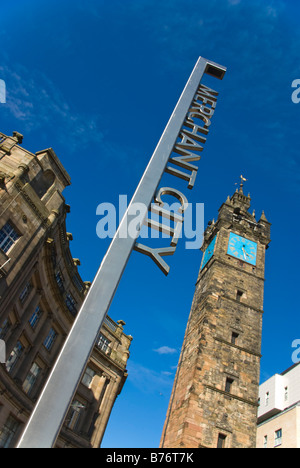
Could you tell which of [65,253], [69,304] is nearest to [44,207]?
[65,253]

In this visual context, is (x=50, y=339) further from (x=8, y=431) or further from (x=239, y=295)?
(x=239, y=295)

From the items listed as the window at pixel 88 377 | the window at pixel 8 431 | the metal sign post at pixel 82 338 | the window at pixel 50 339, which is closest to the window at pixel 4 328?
the window at pixel 8 431

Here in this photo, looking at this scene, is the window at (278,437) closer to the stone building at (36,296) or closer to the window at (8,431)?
the stone building at (36,296)

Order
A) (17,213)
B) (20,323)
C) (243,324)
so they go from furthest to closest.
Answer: (243,324) → (20,323) → (17,213)

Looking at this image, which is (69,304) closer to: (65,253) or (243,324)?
(65,253)

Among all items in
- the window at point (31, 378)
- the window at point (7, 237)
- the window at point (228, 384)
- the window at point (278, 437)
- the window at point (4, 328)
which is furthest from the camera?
the window at point (278, 437)

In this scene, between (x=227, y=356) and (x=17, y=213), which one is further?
(x=227, y=356)

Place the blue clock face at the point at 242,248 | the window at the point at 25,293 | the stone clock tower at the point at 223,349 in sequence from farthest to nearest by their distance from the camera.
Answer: the blue clock face at the point at 242,248 → the stone clock tower at the point at 223,349 → the window at the point at 25,293

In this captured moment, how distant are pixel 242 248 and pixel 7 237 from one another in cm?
2510

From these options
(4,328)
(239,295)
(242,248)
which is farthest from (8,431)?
(242,248)

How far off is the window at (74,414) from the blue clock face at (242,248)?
19.5 metres

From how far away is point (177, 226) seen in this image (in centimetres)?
485

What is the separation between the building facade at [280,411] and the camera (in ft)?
89.5

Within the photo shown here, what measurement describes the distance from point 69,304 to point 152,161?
23.3m
